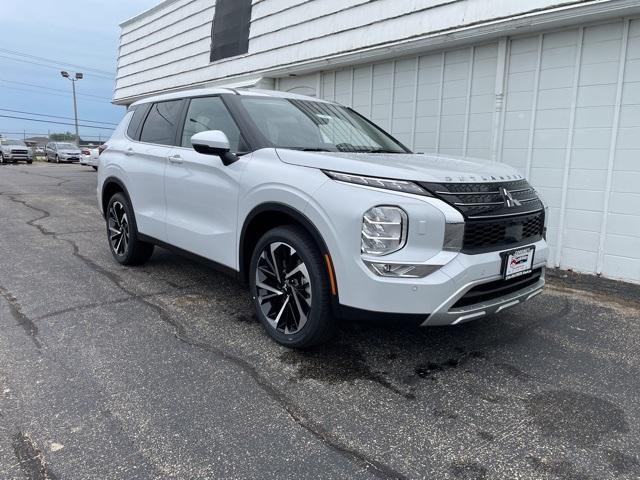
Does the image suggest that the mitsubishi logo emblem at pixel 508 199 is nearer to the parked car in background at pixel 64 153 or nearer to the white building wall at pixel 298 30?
the white building wall at pixel 298 30

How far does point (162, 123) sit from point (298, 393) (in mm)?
3190

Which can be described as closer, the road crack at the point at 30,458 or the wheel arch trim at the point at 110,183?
the road crack at the point at 30,458

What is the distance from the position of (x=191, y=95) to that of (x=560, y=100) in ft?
13.7

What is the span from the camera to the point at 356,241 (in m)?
2.85

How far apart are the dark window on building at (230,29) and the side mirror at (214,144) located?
24.2 feet

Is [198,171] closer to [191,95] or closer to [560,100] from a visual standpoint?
[191,95]

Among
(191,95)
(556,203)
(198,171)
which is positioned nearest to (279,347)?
(198,171)

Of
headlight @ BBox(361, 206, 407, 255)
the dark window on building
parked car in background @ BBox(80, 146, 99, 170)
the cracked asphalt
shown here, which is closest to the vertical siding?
the cracked asphalt

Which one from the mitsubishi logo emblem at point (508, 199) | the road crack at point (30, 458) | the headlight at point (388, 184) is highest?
the headlight at point (388, 184)

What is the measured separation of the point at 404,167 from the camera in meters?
3.09

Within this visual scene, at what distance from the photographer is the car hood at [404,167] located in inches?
117

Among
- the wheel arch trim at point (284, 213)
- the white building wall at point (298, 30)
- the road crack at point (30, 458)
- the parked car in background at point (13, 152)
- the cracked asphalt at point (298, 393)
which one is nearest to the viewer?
the road crack at point (30, 458)

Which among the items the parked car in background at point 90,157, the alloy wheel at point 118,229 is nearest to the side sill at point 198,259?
the alloy wheel at point 118,229

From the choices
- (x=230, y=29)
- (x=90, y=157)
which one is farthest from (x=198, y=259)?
(x=90, y=157)
